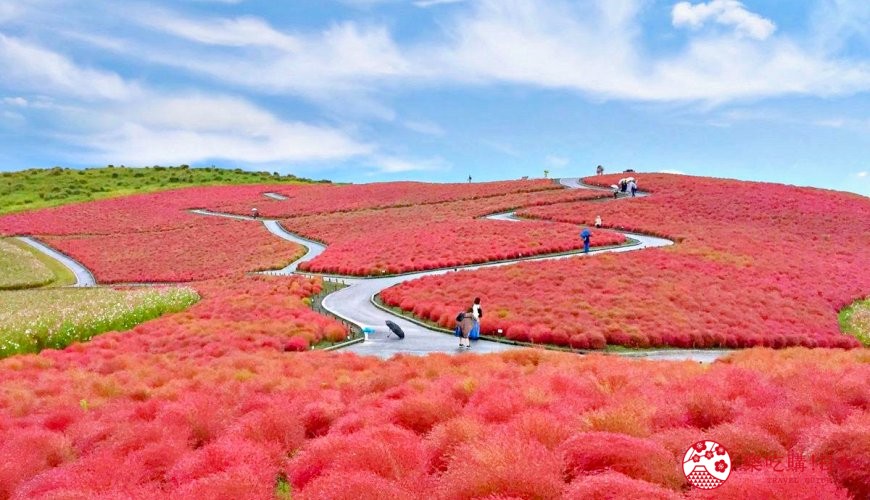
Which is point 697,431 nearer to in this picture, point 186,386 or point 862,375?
point 862,375

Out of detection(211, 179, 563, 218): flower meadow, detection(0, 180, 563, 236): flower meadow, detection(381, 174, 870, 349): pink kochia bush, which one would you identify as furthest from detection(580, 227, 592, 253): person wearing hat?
detection(0, 180, 563, 236): flower meadow

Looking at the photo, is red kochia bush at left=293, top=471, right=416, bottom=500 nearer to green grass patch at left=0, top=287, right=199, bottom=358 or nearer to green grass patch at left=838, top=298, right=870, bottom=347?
Answer: green grass patch at left=0, top=287, right=199, bottom=358

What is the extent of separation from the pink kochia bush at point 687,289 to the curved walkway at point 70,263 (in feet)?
94.1

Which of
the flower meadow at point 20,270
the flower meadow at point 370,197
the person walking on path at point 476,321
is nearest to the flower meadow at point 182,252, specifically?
the flower meadow at point 20,270

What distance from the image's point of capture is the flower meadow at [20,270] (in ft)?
140

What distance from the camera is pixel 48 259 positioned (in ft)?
175

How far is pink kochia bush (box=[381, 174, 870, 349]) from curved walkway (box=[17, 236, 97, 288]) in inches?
1129

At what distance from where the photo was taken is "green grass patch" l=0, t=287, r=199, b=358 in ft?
74.0

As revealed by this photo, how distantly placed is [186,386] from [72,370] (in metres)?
5.80

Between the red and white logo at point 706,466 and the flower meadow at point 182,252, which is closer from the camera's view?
the red and white logo at point 706,466

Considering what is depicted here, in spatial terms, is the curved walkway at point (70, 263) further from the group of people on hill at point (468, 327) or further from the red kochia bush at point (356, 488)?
the red kochia bush at point (356, 488)

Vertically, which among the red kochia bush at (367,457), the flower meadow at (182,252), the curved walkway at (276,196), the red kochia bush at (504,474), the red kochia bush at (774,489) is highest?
the curved walkway at (276,196)

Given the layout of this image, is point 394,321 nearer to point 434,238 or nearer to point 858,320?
point 434,238

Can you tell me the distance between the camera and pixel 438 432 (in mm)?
7480
